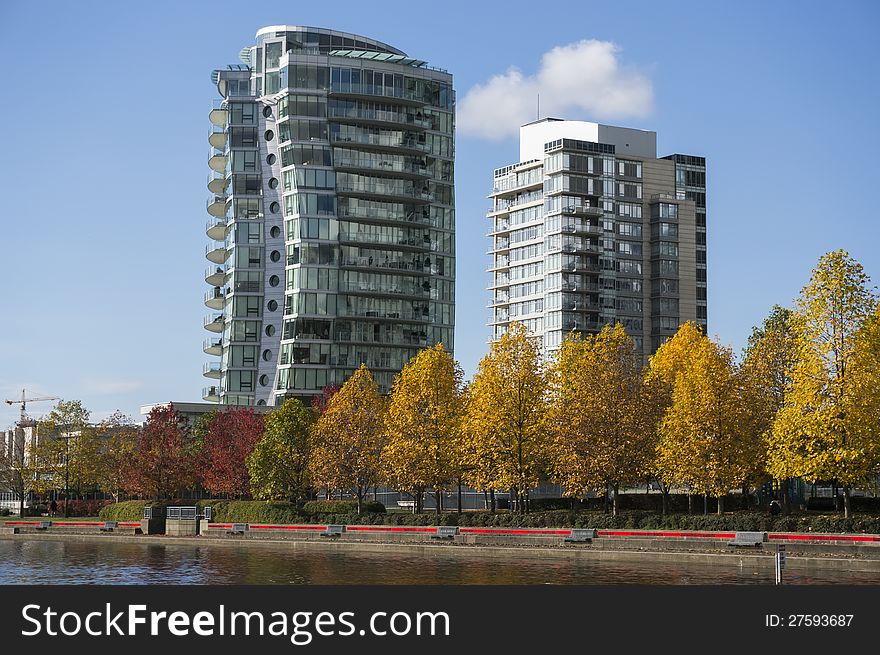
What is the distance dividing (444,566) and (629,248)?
117 metres

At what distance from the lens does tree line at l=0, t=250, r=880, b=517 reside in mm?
60219

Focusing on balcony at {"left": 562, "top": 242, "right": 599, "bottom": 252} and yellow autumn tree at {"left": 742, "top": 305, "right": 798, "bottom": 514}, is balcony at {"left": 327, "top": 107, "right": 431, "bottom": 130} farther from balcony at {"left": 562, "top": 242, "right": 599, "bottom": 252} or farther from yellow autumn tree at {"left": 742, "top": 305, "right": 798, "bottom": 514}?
yellow autumn tree at {"left": 742, "top": 305, "right": 798, "bottom": 514}

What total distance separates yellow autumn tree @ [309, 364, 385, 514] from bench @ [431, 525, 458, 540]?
651 inches

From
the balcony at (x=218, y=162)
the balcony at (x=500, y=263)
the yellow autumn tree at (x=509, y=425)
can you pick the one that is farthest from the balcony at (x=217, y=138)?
the yellow autumn tree at (x=509, y=425)

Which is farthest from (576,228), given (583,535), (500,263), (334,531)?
(583,535)

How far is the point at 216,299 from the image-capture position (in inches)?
5960

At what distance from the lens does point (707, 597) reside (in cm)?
2586

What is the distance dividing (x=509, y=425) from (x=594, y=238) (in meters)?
94.2

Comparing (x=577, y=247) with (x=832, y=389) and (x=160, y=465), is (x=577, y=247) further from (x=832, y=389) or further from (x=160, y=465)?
(x=832, y=389)

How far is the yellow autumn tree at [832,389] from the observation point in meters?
58.3

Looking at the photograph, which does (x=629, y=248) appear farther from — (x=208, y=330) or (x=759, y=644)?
(x=759, y=644)

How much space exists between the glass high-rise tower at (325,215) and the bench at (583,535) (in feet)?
273

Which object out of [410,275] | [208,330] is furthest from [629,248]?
[208,330]

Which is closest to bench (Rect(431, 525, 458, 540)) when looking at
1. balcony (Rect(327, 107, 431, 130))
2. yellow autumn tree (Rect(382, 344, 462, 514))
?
yellow autumn tree (Rect(382, 344, 462, 514))
